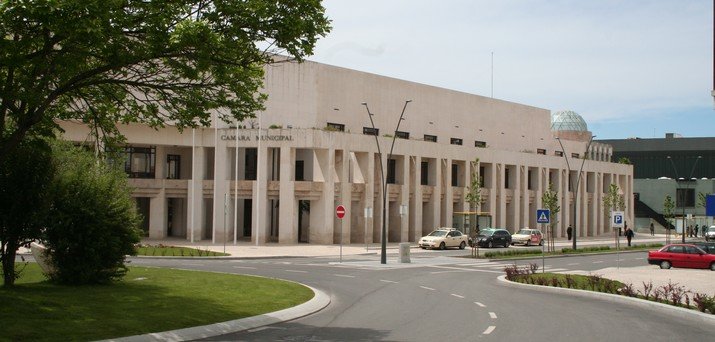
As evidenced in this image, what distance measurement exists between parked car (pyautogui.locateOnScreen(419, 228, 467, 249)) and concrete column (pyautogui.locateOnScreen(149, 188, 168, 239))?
63.6 feet

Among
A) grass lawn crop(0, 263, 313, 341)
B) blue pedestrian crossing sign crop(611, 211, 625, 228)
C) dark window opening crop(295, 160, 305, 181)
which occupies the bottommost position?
grass lawn crop(0, 263, 313, 341)

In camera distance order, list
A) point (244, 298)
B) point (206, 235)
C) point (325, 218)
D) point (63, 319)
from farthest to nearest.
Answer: point (206, 235)
point (325, 218)
point (244, 298)
point (63, 319)

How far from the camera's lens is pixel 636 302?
22.5m

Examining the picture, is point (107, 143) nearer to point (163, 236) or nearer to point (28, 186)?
point (28, 186)

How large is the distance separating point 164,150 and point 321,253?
19.3 m

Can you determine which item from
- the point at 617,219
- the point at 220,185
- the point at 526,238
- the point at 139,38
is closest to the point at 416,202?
the point at 526,238

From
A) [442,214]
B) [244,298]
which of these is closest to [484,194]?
[442,214]

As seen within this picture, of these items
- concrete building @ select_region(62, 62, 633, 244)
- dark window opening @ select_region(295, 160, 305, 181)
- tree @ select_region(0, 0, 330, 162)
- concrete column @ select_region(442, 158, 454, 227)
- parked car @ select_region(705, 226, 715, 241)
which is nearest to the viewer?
tree @ select_region(0, 0, 330, 162)

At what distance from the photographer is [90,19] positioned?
1361cm

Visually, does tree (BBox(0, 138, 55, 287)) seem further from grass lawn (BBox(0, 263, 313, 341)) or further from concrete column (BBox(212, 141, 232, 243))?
→ concrete column (BBox(212, 141, 232, 243))

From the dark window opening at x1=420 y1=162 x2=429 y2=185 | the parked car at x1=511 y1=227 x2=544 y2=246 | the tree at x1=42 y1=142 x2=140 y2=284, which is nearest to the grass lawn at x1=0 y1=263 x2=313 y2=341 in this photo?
the tree at x1=42 y1=142 x2=140 y2=284

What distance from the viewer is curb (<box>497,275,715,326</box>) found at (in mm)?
19006

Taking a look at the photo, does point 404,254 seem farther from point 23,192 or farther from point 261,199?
point 23,192

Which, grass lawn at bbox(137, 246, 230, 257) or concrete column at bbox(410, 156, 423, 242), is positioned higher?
concrete column at bbox(410, 156, 423, 242)
